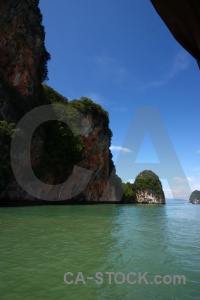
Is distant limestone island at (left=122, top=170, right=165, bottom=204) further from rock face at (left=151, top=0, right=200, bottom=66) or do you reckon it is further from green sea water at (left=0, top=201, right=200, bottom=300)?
rock face at (left=151, top=0, right=200, bottom=66)

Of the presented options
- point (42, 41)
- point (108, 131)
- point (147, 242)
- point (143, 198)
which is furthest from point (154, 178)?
point (147, 242)

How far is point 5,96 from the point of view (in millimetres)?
23547

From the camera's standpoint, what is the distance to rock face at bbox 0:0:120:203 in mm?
23688

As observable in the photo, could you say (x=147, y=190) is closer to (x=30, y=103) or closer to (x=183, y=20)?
(x=30, y=103)

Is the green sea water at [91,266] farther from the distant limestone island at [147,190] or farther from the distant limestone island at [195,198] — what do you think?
the distant limestone island at [195,198]

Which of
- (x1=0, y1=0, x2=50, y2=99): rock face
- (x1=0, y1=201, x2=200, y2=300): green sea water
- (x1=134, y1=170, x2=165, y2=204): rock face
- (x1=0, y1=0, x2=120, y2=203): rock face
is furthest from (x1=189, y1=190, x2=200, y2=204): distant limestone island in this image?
(x1=0, y1=201, x2=200, y2=300): green sea water

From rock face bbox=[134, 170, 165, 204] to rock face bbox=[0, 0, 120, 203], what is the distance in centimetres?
4380

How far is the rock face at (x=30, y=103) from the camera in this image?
23688 mm

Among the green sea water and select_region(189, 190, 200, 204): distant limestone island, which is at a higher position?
select_region(189, 190, 200, 204): distant limestone island

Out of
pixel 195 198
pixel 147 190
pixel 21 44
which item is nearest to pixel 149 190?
pixel 147 190

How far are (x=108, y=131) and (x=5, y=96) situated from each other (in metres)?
23.5

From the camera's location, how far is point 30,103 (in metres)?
A: 28.0

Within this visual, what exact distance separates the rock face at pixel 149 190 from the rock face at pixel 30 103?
144 ft

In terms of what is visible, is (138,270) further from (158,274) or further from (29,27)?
(29,27)
